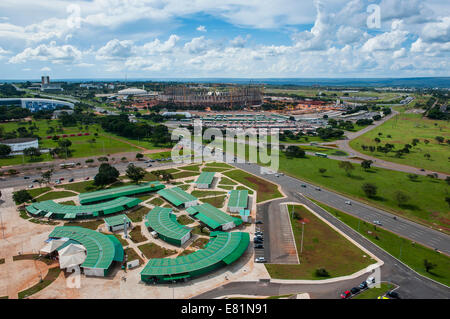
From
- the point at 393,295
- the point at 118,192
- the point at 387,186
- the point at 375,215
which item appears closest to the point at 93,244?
the point at 118,192

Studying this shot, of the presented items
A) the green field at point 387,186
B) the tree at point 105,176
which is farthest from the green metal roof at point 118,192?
the green field at point 387,186

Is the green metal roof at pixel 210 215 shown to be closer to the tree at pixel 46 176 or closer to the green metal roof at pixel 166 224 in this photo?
the green metal roof at pixel 166 224

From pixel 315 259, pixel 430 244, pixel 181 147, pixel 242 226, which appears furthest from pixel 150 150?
pixel 430 244

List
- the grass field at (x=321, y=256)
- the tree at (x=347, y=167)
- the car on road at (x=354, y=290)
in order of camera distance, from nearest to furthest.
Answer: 1. the car on road at (x=354, y=290)
2. the grass field at (x=321, y=256)
3. the tree at (x=347, y=167)

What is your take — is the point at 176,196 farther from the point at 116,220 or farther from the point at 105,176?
the point at 105,176

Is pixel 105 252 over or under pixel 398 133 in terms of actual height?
under

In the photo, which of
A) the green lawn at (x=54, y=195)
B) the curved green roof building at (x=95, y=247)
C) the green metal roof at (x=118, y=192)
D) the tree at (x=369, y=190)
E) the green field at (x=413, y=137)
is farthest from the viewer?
the green field at (x=413, y=137)

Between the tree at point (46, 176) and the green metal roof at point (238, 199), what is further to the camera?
the tree at point (46, 176)

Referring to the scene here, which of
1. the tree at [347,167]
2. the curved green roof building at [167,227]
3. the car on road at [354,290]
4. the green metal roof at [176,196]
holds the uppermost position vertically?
the tree at [347,167]
